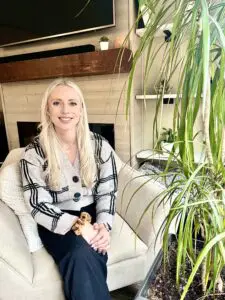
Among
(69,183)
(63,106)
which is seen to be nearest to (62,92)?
(63,106)

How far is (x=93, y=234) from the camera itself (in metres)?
1.04

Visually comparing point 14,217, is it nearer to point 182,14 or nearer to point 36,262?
point 36,262

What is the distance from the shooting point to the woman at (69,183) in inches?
37.9

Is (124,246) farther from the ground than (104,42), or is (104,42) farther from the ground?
(104,42)

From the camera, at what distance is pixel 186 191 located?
1.86 ft

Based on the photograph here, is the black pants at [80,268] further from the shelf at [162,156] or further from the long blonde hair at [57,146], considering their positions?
the shelf at [162,156]

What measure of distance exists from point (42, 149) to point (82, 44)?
1.50 m

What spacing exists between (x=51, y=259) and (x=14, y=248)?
16 cm

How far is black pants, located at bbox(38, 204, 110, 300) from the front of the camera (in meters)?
0.89

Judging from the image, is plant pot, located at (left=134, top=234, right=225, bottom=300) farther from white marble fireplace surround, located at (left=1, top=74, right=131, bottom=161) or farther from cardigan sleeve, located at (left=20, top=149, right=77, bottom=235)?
white marble fireplace surround, located at (left=1, top=74, right=131, bottom=161)

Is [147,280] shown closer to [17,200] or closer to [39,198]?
[39,198]

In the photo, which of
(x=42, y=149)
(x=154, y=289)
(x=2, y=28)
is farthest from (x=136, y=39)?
(x=154, y=289)

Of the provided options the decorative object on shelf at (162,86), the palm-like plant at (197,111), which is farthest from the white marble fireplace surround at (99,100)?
the palm-like plant at (197,111)

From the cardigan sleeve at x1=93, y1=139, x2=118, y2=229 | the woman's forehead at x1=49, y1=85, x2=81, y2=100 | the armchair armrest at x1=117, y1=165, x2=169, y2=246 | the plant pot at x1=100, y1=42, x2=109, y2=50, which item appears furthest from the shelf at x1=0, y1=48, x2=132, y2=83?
the armchair armrest at x1=117, y1=165, x2=169, y2=246
